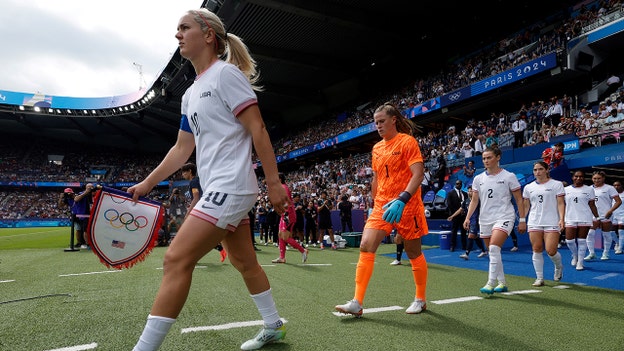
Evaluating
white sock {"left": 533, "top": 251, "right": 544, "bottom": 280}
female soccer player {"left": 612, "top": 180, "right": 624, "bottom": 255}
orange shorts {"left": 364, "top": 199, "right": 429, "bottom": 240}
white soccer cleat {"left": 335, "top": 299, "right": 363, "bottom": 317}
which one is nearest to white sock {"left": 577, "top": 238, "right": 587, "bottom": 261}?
white sock {"left": 533, "top": 251, "right": 544, "bottom": 280}

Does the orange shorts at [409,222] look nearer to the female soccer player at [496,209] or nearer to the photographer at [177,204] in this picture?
the female soccer player at [496,209]

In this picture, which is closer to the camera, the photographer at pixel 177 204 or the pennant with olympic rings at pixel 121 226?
the pennant with olympic rings at pixel 121 226

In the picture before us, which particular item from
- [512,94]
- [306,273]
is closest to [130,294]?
[306,273]

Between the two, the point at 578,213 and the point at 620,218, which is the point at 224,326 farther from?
the point at 620,218

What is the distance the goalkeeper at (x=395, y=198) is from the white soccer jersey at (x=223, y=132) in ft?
5.70

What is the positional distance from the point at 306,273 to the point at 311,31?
2221cm

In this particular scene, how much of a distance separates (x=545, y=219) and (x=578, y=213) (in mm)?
2789

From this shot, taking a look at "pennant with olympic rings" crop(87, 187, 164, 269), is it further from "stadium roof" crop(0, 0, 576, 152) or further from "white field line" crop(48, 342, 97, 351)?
"stadium roof" crop(0, 0, 576, 152)

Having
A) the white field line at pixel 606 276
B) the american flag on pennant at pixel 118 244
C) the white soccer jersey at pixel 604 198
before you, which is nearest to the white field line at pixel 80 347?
the american flag on pennant at pixel 118 244

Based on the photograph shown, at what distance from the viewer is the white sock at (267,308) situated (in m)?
2.49

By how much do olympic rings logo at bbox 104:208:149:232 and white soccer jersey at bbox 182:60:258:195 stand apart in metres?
0.58

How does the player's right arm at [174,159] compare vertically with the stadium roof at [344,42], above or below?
below

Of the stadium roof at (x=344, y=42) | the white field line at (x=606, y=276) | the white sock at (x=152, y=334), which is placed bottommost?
the white field line at (x=606, y=276)

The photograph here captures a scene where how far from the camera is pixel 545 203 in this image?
5.56m
